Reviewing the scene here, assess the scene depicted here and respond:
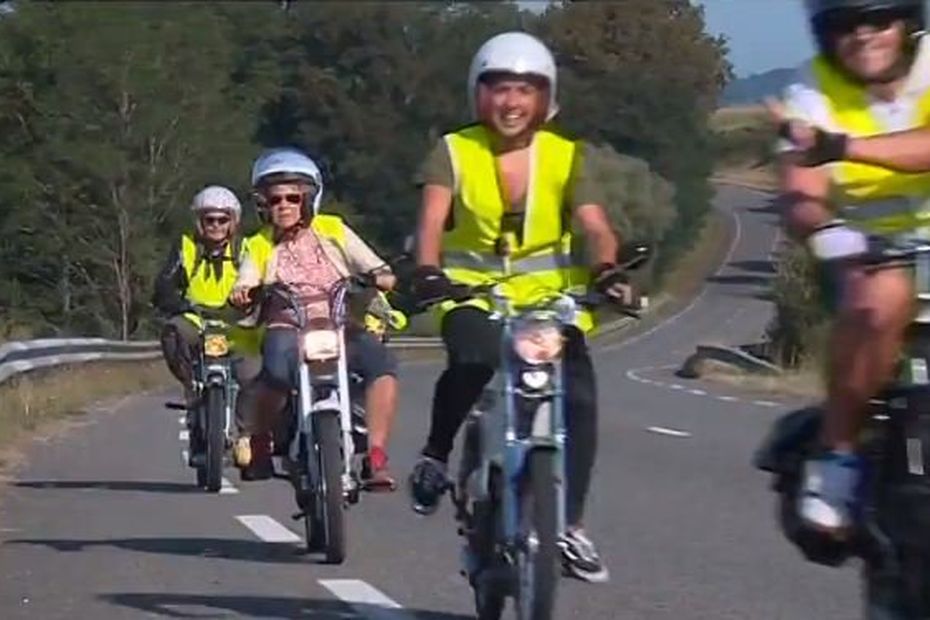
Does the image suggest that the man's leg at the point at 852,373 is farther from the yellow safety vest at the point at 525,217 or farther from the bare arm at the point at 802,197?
the yellow safety vest at the point at 525,217

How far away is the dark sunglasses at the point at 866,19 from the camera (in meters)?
6.16

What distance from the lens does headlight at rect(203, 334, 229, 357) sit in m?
14.1

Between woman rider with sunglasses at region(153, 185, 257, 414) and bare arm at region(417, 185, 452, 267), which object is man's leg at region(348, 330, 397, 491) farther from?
woman rider with sunglasses at region(153, 185, 257, 414)

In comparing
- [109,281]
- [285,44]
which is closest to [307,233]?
[109,281]

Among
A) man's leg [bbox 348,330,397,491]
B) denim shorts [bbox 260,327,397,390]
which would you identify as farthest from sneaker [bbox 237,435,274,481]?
man's leg [bbox 348,330,397,491]

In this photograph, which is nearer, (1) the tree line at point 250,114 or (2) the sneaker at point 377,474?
(2) the sneaker at point 377,474

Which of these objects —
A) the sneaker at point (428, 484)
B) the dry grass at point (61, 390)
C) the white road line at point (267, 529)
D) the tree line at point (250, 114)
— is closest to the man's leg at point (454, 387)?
the sneaker at point (428, 484)

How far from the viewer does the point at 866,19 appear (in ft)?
20.2

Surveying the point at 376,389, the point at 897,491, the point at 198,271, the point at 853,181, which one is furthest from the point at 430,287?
the point at 198,271

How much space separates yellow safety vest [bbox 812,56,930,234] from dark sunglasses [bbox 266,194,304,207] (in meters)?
4.73

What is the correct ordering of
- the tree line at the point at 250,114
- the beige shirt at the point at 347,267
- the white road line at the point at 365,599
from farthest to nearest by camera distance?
the tree line at the point at 250,114
the beige shirt at the point at 347,267
the white road line at the point at 365,599

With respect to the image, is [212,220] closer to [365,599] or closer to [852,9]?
[365,599]

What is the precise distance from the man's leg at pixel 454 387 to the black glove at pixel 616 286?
342mm

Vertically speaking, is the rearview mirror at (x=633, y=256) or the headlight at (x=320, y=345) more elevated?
the rearview mirror at (x=633, y=256)
